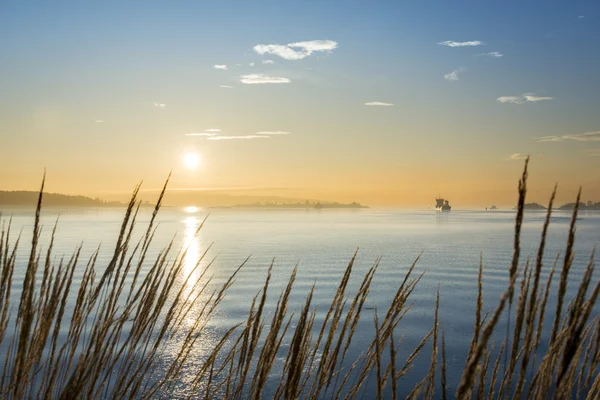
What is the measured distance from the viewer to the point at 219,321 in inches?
508

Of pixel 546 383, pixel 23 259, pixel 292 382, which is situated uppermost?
pixel 546 383

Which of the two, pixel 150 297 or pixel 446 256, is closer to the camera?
pixel 150 297

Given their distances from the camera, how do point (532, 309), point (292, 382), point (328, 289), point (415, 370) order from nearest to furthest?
point (532, 309) → point (292, 382) → point (415, 370) → point (328, 289)

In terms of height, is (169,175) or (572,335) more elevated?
(169,175)

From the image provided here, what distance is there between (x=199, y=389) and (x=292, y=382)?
6.70 meters

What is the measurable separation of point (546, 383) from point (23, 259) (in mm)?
23995

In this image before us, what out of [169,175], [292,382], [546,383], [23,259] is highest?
[169,175]

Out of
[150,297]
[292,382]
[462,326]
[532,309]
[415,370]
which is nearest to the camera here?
[532,309]

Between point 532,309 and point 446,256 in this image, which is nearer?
point 532,309

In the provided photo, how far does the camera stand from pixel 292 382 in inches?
82.9

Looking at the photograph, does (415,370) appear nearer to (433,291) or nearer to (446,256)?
(433,291)

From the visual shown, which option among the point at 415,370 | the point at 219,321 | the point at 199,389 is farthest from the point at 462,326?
the point at 199,389

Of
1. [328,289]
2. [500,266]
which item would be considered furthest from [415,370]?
[500,266]

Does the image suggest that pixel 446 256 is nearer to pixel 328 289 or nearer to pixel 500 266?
pixel 500 266
